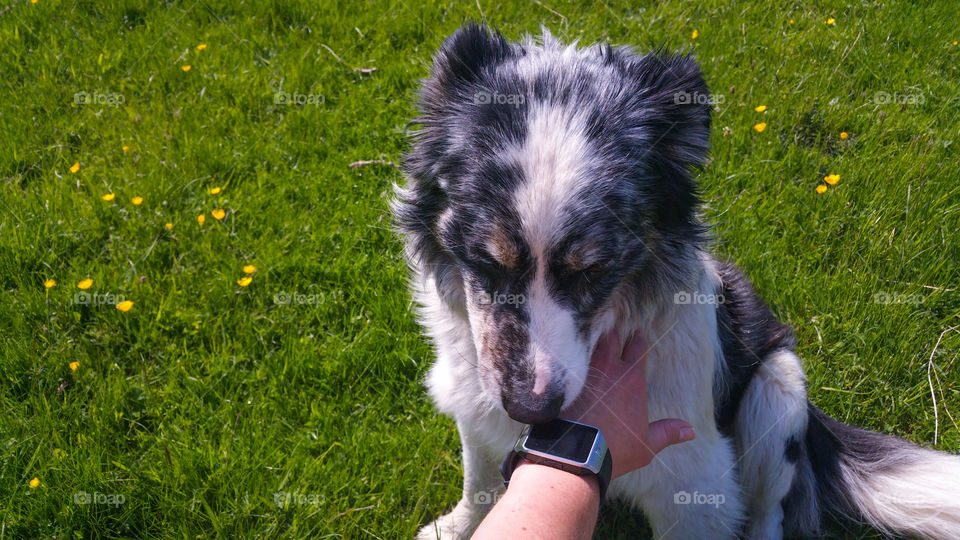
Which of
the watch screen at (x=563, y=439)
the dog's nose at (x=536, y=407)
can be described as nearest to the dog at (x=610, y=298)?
the dog's nose at (x=536, y=407)

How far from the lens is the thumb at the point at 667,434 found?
2.10 m

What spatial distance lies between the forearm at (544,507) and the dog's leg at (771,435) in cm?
107

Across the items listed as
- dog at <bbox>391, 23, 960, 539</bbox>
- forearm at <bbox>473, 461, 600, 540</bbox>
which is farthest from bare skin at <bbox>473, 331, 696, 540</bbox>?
dog at <bbox>391, 23, 960, 539</bbox>

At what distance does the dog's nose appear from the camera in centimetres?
190

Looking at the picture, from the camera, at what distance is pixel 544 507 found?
1.83 metres

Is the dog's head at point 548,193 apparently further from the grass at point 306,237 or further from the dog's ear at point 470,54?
the grass at point 306,237

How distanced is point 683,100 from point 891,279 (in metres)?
2.09

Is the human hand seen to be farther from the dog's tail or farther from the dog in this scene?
the dog's tail

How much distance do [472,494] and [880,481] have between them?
1704mm

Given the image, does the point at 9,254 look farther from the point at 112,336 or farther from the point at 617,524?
the point at 617,524

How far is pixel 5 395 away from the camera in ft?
9.95

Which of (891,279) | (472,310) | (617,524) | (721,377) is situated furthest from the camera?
(891,279)

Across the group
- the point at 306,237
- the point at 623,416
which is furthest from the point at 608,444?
the point at 306,237

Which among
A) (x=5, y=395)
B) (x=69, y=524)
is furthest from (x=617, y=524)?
(x=5, y=395)
